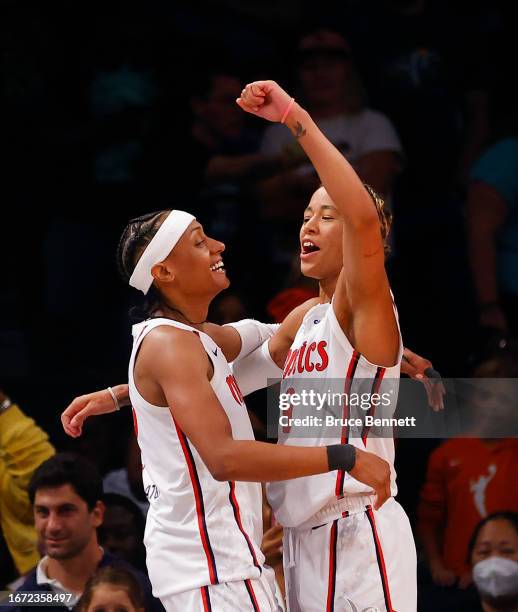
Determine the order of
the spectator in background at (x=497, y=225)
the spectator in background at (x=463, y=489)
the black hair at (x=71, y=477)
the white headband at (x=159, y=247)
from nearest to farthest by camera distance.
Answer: the white headband at (x=159, y=247) → the black hair at (x=71, y=477) → the spectator in background at (x=463, y=489) → the spectator in background at (x=497, y=225)

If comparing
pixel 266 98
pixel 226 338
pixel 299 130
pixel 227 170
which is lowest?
pixel 226 338

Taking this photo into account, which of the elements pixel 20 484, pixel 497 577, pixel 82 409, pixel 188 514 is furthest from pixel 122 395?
pixel 497 577

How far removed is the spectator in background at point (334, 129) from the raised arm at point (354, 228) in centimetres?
274

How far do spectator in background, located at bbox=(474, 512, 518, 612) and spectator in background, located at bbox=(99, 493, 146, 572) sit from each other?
57.1 inches

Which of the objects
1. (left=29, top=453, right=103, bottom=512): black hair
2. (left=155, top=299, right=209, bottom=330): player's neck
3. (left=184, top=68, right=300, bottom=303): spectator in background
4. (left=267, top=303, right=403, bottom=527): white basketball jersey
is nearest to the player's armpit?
(left=155, top=299, right=209, bottom=330): player's neck

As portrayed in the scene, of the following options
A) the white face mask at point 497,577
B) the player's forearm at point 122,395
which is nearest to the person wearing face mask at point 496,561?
the white face mask at point 497,577

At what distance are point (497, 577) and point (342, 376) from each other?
177cm

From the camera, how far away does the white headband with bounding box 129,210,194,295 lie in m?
3.89

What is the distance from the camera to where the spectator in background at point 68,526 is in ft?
16.8

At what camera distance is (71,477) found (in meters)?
5.24

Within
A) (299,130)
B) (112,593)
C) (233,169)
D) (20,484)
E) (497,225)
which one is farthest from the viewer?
(233,169)

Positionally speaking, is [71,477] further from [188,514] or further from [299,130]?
[299,130]

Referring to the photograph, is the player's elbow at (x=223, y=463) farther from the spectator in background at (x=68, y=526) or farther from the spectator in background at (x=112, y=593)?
the spectator in background at (x=68, y=526)

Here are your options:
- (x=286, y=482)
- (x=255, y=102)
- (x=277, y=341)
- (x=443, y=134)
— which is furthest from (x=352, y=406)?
(x=443, y=134)
